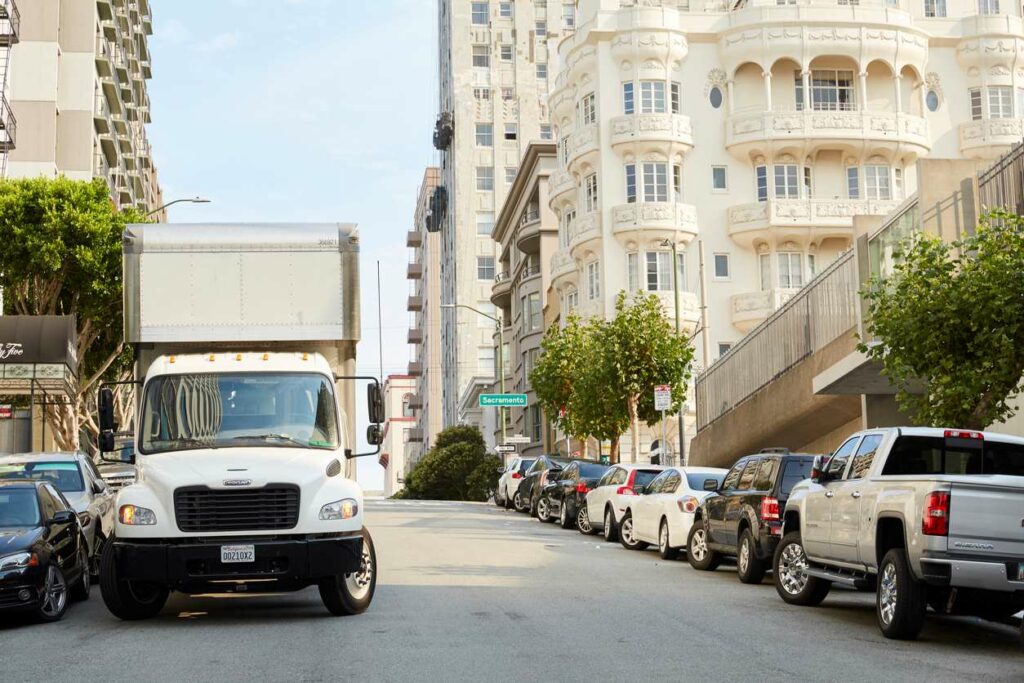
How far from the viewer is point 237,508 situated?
41.7 feet

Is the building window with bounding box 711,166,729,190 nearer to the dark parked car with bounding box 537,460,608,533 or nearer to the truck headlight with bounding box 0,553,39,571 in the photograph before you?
the dark parked car with bounding box 537,460,608,533

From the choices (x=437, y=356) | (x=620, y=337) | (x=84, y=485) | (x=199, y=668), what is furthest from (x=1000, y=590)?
(x=437, y=356)

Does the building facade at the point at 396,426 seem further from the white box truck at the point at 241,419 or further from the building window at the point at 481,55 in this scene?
the white box truck at the point at 241,419

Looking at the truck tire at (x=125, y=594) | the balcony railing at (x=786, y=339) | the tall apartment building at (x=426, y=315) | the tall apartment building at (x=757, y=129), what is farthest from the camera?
the tall apartment building at (x=426, y=315)

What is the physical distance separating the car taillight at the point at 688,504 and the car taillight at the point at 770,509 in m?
4.15

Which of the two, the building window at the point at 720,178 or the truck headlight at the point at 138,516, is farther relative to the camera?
the building window at the point at 720,178

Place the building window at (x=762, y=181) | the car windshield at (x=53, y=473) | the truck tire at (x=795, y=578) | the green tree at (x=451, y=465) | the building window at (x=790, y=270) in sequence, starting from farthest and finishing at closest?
the green tree at (x=451, y=465) < the building window at (x=762, y=181) < the building window at (x=790, y=270) < the car windshield at (x=53, y=473) < the truck tire at (x=795, y=578)

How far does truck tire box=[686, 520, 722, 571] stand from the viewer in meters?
19.6

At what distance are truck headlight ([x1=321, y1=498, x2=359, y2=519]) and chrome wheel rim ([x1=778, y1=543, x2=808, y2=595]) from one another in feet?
16.7

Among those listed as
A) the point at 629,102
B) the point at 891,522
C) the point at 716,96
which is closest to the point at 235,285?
the point at 891,522

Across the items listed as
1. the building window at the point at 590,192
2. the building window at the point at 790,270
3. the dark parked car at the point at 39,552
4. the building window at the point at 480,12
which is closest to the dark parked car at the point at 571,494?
the dark parked car at the point at 39,552

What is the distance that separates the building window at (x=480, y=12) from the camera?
10712 cm

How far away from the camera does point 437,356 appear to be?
13375 centimetres

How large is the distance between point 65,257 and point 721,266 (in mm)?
28560
